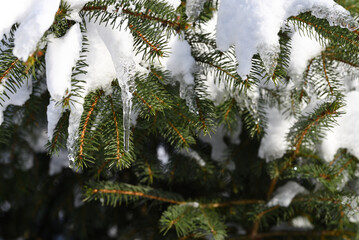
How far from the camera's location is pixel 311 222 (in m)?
1.74

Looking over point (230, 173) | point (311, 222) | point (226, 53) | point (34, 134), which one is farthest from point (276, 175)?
point (34, 134)

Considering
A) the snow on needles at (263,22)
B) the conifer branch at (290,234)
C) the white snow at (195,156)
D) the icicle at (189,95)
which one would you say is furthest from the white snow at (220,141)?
the snow on needles at (263,22)

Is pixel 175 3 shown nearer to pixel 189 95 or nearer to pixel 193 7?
pixel 193 7

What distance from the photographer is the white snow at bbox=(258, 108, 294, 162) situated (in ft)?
4.97

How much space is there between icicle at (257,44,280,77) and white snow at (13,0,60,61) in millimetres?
630

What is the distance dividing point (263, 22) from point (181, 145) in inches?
22.6

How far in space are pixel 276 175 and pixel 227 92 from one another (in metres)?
0.46

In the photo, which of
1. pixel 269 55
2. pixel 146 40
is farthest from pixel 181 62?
pixel 269 55

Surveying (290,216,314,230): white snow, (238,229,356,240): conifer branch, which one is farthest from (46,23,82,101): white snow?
(290,216,314,230): white snow

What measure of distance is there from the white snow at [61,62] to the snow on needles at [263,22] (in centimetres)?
51

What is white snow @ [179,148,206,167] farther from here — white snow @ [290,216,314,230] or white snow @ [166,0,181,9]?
white snow @ [166,0,181,9]

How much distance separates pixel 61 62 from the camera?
94 cm

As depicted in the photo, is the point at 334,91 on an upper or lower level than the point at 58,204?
upper

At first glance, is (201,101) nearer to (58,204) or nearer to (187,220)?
(187,220)
